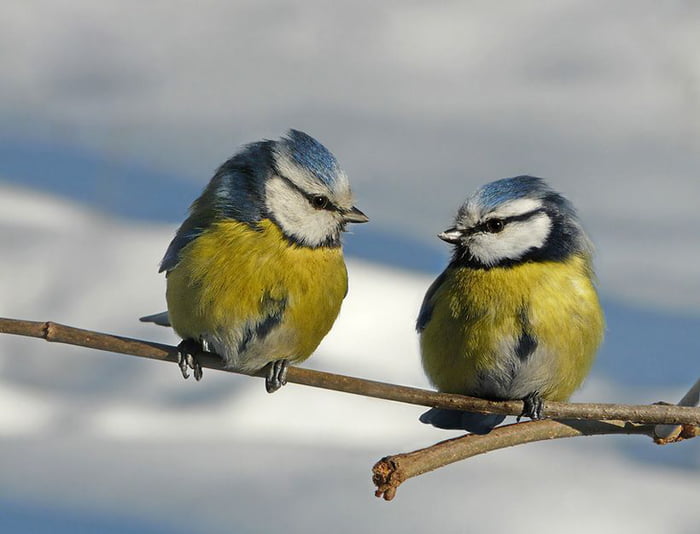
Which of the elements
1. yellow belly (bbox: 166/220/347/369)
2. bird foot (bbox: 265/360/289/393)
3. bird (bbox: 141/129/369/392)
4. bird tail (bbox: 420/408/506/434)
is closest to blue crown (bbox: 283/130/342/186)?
bird (bbox: 141/129/369/392)

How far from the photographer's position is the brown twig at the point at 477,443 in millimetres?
1185

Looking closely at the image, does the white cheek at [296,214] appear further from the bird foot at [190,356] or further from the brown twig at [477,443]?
the brown twig at [477,443]

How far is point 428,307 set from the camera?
5.76ft

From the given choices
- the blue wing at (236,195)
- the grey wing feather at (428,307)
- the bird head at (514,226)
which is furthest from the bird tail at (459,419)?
the blue wing at (236,195)

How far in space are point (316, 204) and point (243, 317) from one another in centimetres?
24

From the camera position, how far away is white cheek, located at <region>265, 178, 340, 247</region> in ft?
5.08

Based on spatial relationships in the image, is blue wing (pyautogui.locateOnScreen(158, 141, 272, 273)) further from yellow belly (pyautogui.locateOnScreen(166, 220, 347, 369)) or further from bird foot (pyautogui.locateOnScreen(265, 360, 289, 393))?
bird foot (pyautogui.locateOnScreen(265, 360, 289, 393))

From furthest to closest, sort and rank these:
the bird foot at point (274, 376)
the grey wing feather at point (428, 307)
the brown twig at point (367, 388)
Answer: the grey wing feather at point (428, 307), the bird foot at point (274, 376), the brown twig at point (367, 388)

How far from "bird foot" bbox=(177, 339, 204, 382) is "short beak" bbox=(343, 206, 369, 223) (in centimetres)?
36

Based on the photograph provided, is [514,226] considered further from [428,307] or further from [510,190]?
[428,307]

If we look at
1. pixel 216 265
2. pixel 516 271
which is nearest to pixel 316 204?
pixel 216 265

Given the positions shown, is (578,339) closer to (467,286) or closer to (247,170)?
(467,286)

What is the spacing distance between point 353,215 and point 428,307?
0.99ft

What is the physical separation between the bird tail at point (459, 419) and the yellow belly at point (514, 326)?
0.05 m
